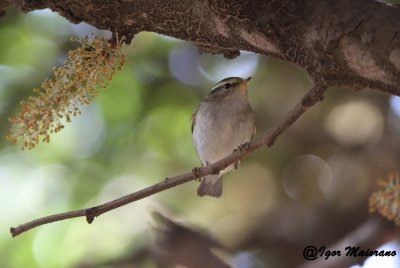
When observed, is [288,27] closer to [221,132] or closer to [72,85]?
[72,85]

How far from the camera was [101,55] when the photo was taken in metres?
2.70

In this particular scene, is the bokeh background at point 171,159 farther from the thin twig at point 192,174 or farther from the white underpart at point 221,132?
the thin twig at point 192,174

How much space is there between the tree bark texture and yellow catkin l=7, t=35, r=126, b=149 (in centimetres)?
13

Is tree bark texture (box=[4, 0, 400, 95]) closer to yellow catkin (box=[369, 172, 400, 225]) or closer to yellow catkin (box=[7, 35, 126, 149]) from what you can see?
yellow catkin (box=[7, 35, 126, 149])

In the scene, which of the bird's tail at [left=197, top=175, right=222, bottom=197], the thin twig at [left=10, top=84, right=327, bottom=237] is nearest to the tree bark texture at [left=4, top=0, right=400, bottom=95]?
the thin twig at [left=10, top=84, right=327, bottom=237]

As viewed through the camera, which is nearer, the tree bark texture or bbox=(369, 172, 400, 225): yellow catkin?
the tree bark texture

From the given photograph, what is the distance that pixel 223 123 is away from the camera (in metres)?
5.07

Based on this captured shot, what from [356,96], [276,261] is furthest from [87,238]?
[356,96]

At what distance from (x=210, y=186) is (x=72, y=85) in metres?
2.56

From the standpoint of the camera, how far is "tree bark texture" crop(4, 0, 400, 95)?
1842mm

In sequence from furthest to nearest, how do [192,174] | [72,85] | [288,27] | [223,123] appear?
[223,123] → [72,85] → [192,174] → [288,27]

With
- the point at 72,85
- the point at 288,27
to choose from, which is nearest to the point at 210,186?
the point at 72,85

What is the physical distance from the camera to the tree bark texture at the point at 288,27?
1.84 metres

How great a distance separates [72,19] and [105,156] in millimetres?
2834
